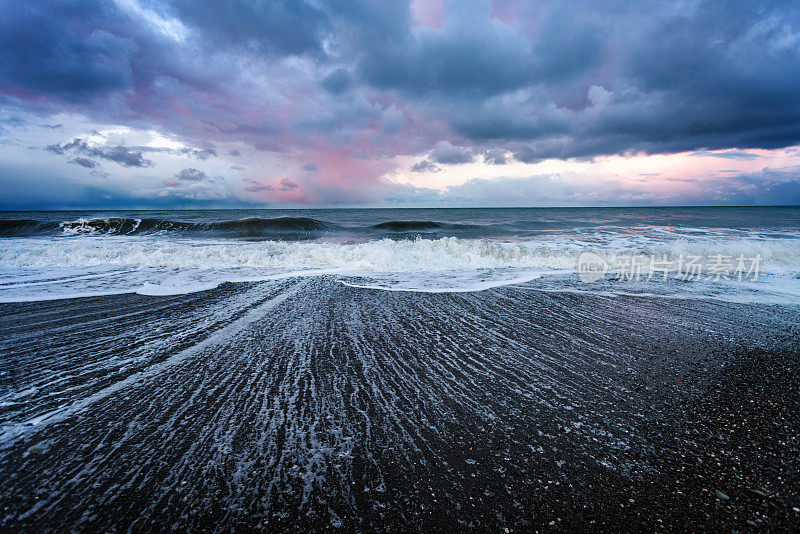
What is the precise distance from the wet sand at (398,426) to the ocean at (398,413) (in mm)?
14

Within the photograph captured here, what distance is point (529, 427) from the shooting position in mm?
2176

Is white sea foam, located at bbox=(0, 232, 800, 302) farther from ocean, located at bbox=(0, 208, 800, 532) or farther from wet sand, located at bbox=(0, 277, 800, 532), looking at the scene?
wet sand, located at bbox=(0, 277, 800, 532)

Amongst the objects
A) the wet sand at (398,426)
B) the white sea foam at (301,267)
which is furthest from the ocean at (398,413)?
the white sea foam at (301,267)

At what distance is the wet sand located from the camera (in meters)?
1.56

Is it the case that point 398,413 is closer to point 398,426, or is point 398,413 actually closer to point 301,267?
point 398,426

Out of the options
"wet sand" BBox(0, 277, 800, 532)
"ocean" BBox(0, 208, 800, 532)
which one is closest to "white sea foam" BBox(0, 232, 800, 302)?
"ocean" BBox(0, 208, 800, 532)

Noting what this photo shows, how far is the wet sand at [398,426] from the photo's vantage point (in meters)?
1.56

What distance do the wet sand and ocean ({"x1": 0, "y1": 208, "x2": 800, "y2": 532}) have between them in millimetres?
14

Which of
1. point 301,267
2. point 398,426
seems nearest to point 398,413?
point 398,426

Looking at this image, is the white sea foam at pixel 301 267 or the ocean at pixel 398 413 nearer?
the ocean at pixel 398 413

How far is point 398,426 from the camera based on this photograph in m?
2.20

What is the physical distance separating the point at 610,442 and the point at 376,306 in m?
3.48

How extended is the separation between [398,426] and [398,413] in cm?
15

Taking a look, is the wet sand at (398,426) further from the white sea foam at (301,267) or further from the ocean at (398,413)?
the white sea foam at (301,267)
